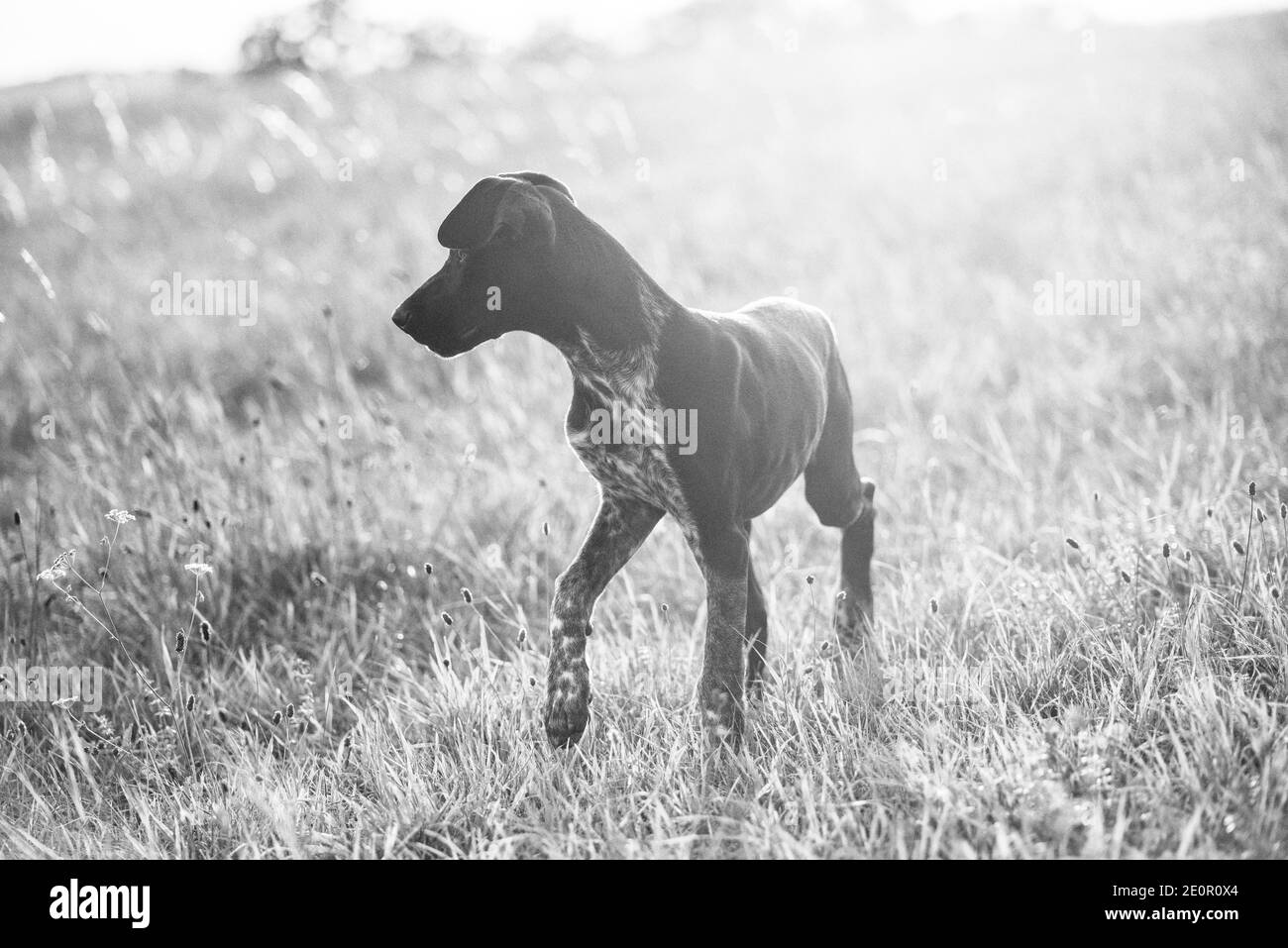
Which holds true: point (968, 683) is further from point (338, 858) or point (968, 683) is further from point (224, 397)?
point (224, 397)

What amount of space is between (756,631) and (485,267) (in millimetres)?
1614

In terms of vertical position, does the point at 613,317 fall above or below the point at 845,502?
above

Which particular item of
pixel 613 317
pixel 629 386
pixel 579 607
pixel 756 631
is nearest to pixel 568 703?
pixel 579 607

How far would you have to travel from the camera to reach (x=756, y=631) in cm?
356

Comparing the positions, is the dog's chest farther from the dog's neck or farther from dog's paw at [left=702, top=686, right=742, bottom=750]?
dog's paw at [left=702, top=686, right=742, bottom=750]

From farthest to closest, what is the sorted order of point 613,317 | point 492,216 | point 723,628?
point 723,628 → point 613,317 → point 492,216

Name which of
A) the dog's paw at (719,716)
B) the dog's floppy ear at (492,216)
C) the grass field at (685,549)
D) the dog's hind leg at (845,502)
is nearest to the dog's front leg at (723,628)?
the dog's paw at (719,716)

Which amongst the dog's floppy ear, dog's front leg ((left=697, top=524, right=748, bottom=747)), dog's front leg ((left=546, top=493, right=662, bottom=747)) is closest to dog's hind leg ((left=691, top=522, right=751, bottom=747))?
dog's front leg ((left=697, top=524, right=748, bottom=747))

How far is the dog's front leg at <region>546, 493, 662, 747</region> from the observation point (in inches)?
123

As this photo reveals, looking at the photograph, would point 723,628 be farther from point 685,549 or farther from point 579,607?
point 685,549

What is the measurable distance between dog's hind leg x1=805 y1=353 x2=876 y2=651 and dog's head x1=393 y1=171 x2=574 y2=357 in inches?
53.0

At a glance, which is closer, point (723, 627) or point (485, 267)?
point (485, 267)

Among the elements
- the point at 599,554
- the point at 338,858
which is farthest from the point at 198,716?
the point at 599,554

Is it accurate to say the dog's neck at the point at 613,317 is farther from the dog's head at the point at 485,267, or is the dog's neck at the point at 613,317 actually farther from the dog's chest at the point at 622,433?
the dog's head at the point at 485,267
